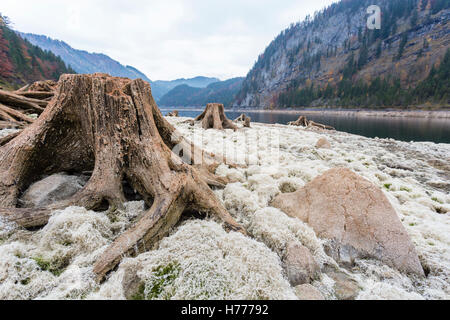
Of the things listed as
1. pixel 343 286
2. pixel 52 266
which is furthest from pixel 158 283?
pixel 343 286

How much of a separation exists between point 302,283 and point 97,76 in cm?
528

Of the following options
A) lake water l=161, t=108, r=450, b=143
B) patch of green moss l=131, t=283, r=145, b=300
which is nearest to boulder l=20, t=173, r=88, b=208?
patch of green moss l=131, t=283, r=145, b=300

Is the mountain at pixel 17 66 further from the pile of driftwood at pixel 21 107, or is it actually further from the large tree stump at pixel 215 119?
the large tree stump at pixel 215 119

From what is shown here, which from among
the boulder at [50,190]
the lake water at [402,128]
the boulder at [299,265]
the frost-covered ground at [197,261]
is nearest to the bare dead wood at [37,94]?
the boulder at [50,190]

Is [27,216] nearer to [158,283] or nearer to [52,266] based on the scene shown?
[52,266]

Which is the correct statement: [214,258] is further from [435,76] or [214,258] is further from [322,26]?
[322,26]

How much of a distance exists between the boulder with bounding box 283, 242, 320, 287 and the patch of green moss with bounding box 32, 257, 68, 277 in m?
2.83

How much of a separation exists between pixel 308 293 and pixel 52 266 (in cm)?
306

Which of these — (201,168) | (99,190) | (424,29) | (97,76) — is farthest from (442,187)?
(424,29)

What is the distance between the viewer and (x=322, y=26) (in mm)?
186500

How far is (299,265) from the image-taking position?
266 cm

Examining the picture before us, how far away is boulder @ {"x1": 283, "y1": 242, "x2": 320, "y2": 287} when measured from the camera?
256cm

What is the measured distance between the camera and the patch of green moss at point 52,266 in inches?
93.3

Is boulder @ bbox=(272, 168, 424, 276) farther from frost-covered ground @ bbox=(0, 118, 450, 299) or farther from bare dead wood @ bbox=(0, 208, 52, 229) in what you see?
bare dead wood @ bbox=(0, 208, 52, 229)
